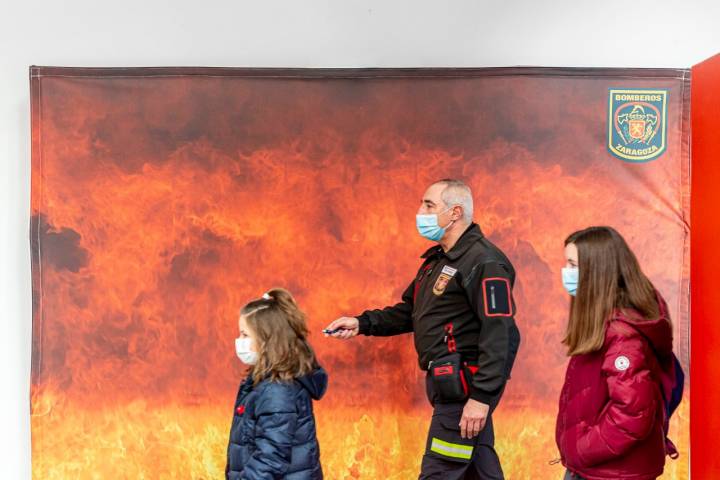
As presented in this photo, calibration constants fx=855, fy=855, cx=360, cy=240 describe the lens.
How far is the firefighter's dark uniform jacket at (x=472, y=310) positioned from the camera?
315 cm

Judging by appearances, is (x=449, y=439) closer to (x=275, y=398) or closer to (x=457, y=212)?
(x=275, y=398)

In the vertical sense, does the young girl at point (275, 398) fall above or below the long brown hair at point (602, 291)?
below

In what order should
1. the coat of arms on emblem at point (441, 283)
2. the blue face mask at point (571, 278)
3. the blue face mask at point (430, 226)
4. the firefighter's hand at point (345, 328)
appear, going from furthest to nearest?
the firefighter's hand at point (345, 328)
the blue face mask at point (430, 226)
the coat of arms on emblem at point (441, 283)
the blue face mask at point (571, 278)

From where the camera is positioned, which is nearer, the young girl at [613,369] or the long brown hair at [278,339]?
the young girl at [613,369]

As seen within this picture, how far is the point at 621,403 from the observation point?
2.55 m

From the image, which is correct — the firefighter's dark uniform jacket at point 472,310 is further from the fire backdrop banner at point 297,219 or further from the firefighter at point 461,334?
the fire backdrop banner at point 297,219

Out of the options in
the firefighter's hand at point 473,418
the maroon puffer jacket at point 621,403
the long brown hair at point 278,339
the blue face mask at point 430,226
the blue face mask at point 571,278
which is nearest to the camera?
the maroon puffer jacket at point 621,403

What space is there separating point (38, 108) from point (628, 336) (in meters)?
2.78

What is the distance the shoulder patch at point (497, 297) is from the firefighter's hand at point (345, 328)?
0.69 meters

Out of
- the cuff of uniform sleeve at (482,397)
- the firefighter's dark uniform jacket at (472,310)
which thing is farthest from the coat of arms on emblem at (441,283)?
the cuff of uniform sleeve at (482,397)

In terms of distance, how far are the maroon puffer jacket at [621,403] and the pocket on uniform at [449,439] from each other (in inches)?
21.5

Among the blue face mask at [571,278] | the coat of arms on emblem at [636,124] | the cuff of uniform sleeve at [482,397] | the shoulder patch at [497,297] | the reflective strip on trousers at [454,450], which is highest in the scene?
the coat of arms on emblem at [636,124]

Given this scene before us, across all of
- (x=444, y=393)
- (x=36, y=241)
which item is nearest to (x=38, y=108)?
(x=36, y=241)

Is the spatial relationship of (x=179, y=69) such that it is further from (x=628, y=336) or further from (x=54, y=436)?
(x=628, y=336)
